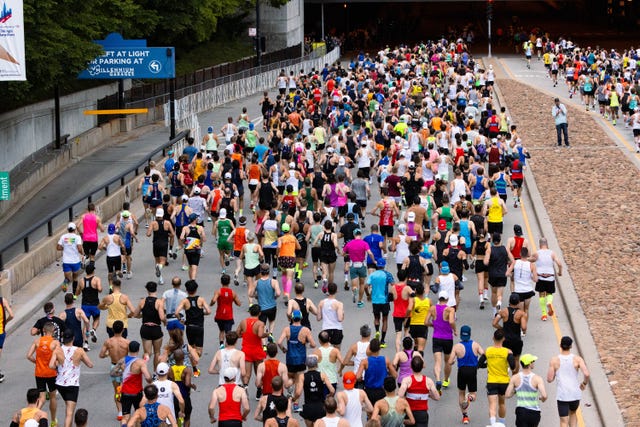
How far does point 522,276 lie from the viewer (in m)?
19.8

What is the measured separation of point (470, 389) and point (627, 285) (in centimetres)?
758

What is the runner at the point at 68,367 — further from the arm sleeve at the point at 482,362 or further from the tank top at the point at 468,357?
the arm sleeve at the point at 482,362

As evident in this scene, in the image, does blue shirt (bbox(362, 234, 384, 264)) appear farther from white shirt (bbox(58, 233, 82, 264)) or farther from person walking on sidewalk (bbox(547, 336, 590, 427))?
person walking on sidewalk (bbox(547, 336, 590, 427))

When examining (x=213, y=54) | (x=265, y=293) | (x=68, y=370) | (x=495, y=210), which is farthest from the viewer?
(x=213, y=54)

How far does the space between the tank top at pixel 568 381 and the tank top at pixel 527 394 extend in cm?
62

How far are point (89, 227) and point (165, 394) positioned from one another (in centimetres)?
942

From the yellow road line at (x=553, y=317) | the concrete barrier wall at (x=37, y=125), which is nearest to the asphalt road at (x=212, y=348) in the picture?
the yellow road line at (x=553, y=317)

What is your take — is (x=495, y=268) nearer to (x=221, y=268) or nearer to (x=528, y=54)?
(x=221, y=268)

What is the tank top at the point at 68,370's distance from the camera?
15.9 meters

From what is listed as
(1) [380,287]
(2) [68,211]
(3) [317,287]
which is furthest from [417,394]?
(2) [68,211]

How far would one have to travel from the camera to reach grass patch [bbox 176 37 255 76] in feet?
217

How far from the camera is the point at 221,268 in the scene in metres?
24.2

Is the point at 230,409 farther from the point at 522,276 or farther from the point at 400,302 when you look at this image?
the point at 522,276

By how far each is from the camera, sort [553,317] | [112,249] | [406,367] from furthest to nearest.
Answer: [112,249]
[553,317]
[406,367]
